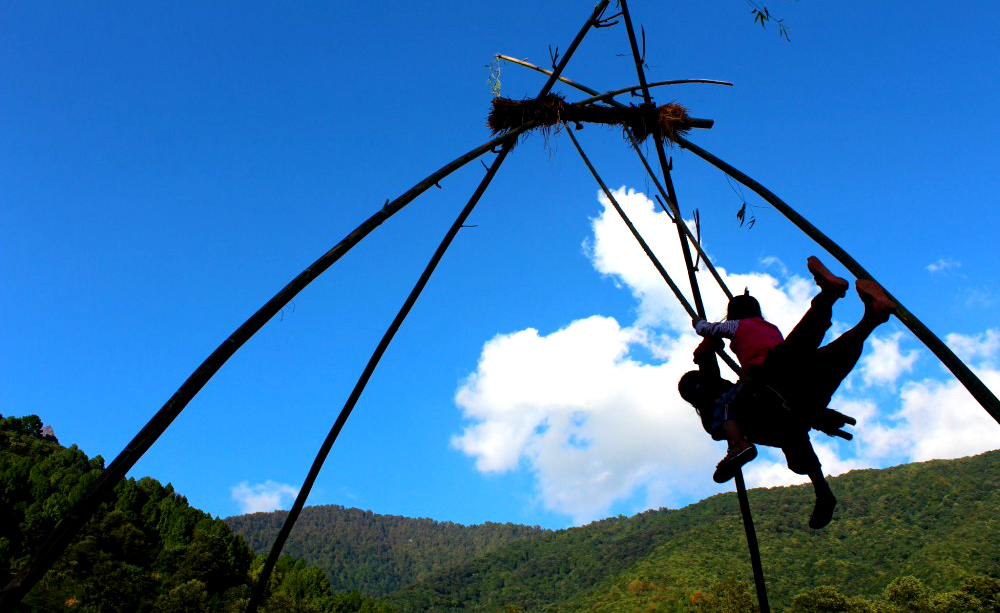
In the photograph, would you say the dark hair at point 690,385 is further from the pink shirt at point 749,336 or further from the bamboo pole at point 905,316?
the bamboo pole at point 905,316

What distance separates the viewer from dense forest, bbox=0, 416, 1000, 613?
1670 inches

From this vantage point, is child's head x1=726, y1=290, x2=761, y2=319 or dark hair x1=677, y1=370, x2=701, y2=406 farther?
dark hair x1=677, y1=370, x2=701, y2=406

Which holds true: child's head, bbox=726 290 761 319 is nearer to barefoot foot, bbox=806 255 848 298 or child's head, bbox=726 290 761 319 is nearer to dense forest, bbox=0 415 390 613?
barefoot foot, bbox=806 255 848 298

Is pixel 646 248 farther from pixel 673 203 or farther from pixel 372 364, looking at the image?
pixel 372 364

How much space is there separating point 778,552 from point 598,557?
45582 mm

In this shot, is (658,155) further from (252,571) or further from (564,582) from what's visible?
(564,582)

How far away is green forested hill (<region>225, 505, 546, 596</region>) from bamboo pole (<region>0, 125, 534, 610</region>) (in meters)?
149

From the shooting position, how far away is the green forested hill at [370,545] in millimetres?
155750

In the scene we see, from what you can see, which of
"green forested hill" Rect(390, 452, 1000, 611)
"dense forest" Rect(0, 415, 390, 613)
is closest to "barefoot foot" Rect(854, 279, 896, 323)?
"dense forest" Rect(0, 415, 390, 613)

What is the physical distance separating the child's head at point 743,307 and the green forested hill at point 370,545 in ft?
489

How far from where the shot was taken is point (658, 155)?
603cm

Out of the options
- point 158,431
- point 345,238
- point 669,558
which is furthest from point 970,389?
point 669,558

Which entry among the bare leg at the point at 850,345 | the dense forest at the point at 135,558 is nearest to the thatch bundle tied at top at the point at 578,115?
the bare leg at the point at 850,345

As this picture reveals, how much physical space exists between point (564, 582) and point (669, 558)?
30.5 m
